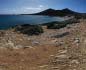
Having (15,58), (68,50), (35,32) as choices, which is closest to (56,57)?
(68,50)

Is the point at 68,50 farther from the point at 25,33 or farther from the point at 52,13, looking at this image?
the point at 52,13

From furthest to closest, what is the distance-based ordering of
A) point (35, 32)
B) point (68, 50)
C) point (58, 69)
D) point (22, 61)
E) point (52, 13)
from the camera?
1. point (52, 13)
2. point (35, 32)
3. point (68, 50)
4. point (22, 61)
5. point (58, 69)

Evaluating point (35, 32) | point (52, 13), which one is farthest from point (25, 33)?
point (52, 13)

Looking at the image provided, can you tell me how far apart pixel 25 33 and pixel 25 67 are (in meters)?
13.3

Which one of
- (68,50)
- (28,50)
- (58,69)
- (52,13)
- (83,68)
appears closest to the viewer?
(83,68)

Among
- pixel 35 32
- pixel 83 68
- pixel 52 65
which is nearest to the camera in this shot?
pixel 83 68

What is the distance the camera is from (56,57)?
12648mm

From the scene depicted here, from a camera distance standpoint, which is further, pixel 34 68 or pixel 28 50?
pixel 28 50

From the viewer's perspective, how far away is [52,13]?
164125 mm

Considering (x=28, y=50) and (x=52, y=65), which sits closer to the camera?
(x=52, y=65)

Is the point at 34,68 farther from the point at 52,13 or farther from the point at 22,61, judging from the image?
the point at 52,13

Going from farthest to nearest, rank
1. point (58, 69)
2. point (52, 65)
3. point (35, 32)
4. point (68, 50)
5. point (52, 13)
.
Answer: point (52, 13) < point (35, 32) < point (68, 50) < point (52, 65) < point (58, 69)

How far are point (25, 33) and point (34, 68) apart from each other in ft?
44.2

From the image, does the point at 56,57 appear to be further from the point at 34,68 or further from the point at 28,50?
the point at 28,50
